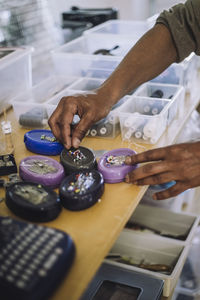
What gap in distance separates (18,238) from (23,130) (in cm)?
61

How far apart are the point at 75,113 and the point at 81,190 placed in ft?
1.04

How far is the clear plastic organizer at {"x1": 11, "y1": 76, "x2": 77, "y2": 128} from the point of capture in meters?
1.23

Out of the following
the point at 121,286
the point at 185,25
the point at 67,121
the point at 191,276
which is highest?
the point at 185,25

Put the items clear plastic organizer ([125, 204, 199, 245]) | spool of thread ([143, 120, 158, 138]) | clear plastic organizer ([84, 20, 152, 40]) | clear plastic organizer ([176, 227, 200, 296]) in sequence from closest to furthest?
spool of thread ([143, 120, 158, 138]) < clear plastic organizer ([125, 204, 199, 245]) < clear plastic organizer ([176, 227, 200, 296]) < clear plastic organizer ([84, 20, 152, 40])

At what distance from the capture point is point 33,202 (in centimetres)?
78

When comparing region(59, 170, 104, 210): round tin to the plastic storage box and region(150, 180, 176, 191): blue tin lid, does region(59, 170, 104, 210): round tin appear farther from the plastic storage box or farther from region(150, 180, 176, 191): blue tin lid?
region(150, 180, 176, 191): blue tin lid

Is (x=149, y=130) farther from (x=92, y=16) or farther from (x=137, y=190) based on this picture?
(x=92, y=16)

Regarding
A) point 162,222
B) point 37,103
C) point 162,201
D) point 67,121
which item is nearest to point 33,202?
point 67,121

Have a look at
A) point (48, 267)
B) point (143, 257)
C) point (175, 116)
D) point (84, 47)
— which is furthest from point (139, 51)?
point (48, 267)

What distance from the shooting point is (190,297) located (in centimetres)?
155

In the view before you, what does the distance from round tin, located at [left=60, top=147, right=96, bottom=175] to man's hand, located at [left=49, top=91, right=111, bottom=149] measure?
0.02 m

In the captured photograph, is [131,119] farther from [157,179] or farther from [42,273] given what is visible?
[42,273]

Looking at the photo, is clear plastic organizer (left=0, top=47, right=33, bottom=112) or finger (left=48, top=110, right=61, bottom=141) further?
clear plastic organizer (left=0, top=47, right=33, bottom=112)

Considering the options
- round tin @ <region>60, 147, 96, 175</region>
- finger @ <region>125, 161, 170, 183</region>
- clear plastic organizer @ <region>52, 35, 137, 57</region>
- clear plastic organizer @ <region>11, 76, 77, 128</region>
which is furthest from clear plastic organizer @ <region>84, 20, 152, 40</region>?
finger @ <region>125, 161, 170, 183</region>
